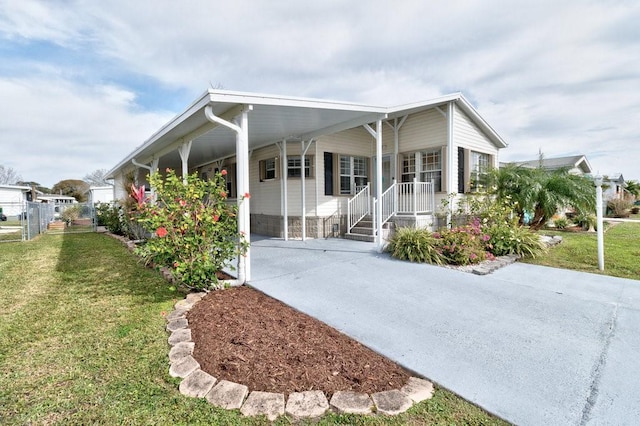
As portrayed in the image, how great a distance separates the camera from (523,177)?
908cm

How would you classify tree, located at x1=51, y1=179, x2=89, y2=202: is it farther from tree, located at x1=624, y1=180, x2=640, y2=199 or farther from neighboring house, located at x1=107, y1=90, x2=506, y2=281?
tree, located at x1=624, y1=180, x2=640, y2=199

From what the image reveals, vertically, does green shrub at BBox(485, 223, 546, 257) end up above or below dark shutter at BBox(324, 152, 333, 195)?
below

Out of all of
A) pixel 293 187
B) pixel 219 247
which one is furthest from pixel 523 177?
pixel 219 247

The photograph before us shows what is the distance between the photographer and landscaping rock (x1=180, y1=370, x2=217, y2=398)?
225 centimetres

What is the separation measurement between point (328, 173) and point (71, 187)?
Result: 193 feet

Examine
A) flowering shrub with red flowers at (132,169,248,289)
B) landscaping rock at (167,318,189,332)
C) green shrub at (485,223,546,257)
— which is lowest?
landscaping rock at (167,318,189,332)

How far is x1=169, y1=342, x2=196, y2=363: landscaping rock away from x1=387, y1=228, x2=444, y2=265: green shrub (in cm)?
456

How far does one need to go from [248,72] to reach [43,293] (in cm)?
1170

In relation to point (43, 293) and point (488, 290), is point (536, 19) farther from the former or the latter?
point (43, 293)

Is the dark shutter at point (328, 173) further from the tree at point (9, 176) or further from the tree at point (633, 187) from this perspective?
the tree at point (9, 176)

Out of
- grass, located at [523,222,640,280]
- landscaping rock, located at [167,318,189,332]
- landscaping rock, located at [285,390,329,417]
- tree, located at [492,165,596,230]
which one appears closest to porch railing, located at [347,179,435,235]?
tree, located at [492,165,596,230]

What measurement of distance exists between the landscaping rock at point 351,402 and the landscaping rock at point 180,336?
1.67 m

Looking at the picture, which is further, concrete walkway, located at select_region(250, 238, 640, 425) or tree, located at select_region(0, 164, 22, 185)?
tree, located at select_region(0, 164, 22, 185)

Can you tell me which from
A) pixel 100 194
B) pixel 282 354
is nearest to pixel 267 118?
pixel 282 354
